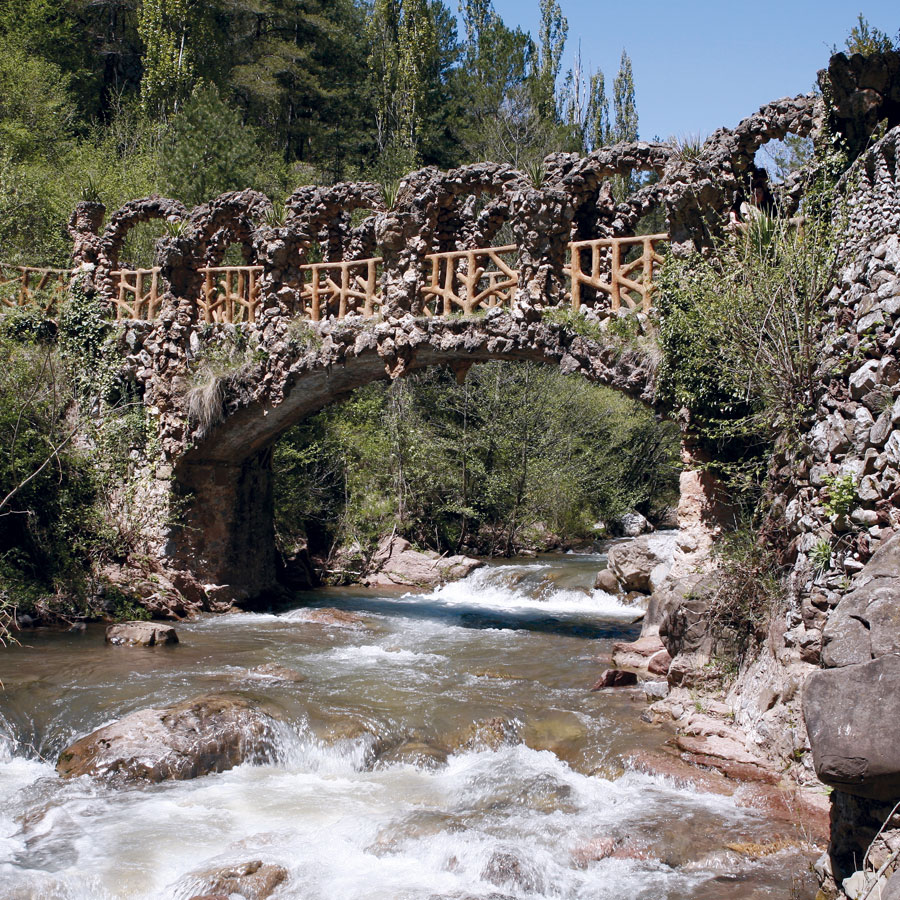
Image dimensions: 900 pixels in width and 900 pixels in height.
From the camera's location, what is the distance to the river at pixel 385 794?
6.95m

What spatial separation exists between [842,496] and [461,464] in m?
17.5

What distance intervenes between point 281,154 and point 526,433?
1424 cm

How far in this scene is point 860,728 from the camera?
5.59 m

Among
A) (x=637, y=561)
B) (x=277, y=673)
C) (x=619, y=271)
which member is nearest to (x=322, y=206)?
(x=619, y=271)

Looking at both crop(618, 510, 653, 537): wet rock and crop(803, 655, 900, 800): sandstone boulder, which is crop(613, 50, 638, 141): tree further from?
crop(803, 655, 900, 800): sandstone boulder

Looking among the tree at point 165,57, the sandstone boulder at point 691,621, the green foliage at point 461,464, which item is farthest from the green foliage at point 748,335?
the tree at point 165,57

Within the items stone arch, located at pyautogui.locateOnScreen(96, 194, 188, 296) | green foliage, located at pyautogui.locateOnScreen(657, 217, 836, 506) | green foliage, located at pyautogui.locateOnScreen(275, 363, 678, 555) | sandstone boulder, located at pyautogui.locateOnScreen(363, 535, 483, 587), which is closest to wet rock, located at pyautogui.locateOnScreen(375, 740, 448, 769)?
green foliage, located at pyautogui.locateOnScreen(657, 217, 836, 506)

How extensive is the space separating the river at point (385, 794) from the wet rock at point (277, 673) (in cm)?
16

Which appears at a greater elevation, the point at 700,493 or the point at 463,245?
the point at 463,245

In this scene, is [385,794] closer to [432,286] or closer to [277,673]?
[277,673]

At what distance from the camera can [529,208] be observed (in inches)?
516

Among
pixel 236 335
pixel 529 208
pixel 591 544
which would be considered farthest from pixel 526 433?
pixel 529 208

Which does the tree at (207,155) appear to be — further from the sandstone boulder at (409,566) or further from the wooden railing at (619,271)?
the wooden railing at (619,271)

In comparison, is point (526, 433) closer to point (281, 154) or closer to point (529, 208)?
point (529, 208)
